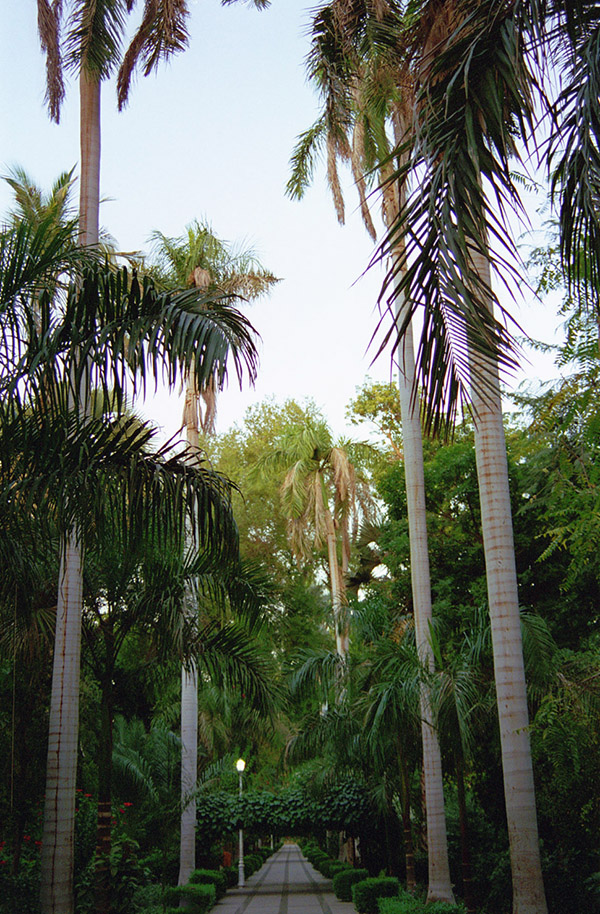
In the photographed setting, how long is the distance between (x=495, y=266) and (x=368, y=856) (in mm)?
21259

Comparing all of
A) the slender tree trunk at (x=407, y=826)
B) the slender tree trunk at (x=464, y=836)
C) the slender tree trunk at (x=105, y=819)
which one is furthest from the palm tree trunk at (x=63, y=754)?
the slender tree trunk at (x=407, y=826)

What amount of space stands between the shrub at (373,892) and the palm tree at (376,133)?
354 cm

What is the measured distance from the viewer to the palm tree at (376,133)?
34.6ft

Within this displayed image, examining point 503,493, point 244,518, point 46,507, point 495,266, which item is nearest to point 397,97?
point 503,493

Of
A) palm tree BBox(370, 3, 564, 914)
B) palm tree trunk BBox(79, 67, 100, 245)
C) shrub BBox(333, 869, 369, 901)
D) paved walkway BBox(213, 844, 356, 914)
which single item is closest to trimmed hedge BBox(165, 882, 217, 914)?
paved walkway BBox(213, 844, 356, 914)

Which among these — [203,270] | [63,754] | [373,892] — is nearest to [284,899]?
[373,892]

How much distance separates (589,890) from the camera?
43.2 ft

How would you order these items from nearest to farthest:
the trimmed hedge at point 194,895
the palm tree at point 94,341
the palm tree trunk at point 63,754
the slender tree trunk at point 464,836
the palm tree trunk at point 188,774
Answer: the palm tree at point 94,341 < the palm tree trunk at point 63,754 < the slender tree trunk at point 464,836 < the trimmed hedge at point 194,895 < the palm tree trunk at point 188,774

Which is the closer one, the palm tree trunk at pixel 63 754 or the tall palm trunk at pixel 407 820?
the palm tree trunk at pixel 63 754

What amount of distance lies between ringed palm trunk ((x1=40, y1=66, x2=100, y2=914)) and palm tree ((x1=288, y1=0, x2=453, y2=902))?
3.30 metres

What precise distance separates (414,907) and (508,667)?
17.6ft

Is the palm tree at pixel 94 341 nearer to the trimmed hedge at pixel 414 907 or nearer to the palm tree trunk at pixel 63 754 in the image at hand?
the palm tree trunk at pixel 63 754

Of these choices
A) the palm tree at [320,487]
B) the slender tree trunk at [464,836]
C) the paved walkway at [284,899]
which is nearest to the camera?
the slender tree trunk at [464,836]

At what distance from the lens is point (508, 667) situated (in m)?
8.16
